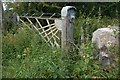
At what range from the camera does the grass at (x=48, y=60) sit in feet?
10.5

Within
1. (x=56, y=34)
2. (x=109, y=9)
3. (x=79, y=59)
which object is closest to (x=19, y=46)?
(x=56, y=34)

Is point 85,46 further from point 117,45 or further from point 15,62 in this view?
point 15,62

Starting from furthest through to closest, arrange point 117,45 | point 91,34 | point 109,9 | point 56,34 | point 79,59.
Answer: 1. point 109,9
2. point 56,34
3. point 91,34
4. point 79,59
5. point 117,45

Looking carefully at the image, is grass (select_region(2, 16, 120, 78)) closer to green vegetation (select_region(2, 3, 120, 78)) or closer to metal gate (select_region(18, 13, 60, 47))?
green vegetation (select_region(2, 3, 120, 78))

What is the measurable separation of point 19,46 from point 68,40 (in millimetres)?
672

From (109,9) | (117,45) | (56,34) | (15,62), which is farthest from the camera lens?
(109,9)

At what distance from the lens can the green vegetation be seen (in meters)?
3.18

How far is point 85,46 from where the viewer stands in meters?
3.51

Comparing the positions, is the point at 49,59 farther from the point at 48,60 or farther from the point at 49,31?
the point at 49,31

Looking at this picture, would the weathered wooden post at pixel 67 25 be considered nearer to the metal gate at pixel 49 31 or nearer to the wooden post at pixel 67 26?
the wooden post at pixel 67 26

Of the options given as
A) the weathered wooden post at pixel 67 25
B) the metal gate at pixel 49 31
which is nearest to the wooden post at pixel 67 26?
the weathered wooden post at pixel 67 25

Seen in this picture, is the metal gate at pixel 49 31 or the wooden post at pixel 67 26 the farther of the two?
the metal gate at pixel 49 31

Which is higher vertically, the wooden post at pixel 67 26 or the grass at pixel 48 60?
the wooden post at pixel 67 26

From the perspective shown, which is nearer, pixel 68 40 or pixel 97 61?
pixel 97 61
